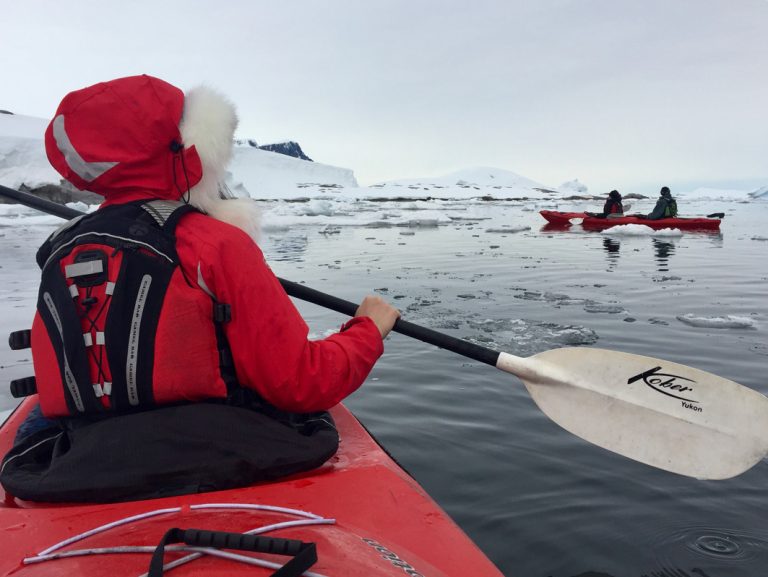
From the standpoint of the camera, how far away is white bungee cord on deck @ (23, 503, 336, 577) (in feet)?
3.19

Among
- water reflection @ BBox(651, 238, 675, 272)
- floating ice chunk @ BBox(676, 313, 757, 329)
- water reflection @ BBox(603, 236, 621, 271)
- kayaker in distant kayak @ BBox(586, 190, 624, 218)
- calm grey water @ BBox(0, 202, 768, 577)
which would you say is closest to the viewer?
calm grey water @ BBox(0, 202, 768, 577)

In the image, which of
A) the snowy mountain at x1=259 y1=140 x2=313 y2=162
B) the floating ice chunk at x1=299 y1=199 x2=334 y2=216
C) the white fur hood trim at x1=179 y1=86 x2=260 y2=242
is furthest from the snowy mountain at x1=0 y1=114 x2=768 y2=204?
the snowy mountain at x1=259 y1=140 x2=313 y2=162

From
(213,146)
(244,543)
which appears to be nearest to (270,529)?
(244,543)

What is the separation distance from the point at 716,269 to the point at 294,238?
31.9ft

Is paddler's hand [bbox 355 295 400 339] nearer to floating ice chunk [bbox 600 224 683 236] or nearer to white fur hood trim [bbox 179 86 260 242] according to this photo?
white fur hood trim [bbox 179 86 260 242]

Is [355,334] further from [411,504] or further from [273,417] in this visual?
[411,504]

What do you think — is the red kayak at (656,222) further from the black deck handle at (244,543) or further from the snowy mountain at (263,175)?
the black deck handle at (244,543)

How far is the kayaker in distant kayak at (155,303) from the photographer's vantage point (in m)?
1.43

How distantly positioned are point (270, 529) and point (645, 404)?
1.91m

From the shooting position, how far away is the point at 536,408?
341 centimetres

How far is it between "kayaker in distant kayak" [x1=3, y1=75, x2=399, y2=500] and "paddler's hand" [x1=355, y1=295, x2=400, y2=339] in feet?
1.00

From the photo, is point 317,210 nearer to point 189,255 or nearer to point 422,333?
point 422,333

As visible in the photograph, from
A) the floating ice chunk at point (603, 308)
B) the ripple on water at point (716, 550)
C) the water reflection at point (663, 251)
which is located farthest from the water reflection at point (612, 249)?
the ripple on water at point (716, 550)

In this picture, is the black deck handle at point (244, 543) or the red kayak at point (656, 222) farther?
the red kayak at point (656, 222)
